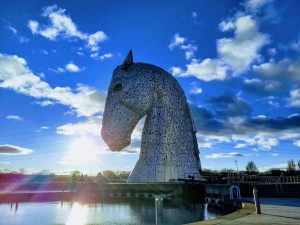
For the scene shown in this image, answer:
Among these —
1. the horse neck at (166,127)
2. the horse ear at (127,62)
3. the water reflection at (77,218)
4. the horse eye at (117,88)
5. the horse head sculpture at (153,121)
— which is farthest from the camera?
the horse ear at (127,62)

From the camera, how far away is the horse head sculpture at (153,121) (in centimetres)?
2236

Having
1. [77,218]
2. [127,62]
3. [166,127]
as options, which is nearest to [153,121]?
[166,127]

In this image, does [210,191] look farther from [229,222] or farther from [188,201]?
[229,222]

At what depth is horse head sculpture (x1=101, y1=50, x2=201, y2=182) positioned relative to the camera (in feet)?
73.4

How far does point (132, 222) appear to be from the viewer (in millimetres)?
11578

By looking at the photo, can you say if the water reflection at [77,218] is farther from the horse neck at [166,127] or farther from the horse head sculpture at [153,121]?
the horse neck at [166,127]

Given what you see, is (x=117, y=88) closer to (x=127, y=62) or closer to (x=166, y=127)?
(x=127, y=62)

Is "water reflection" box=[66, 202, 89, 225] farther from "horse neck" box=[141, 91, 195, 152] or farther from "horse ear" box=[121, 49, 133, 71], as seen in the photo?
"horse ear" box=[121, 49, 133, 71]

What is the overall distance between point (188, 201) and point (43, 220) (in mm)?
9567

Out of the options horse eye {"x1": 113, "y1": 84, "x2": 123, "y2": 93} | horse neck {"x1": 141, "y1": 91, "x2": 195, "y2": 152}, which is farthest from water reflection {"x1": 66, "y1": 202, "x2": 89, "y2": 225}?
horse eye {"x1": 113, "y1": 84, "x2": 123, "y2": 93}

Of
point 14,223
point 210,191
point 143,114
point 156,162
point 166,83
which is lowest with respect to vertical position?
point 14,223

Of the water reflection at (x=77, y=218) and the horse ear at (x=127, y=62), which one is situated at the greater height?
the horse ear at (x=127, y=62)

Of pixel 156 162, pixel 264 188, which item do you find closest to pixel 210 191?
pixel 264 188

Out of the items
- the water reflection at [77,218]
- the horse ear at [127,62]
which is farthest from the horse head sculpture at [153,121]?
the water reflection at [77,218]
